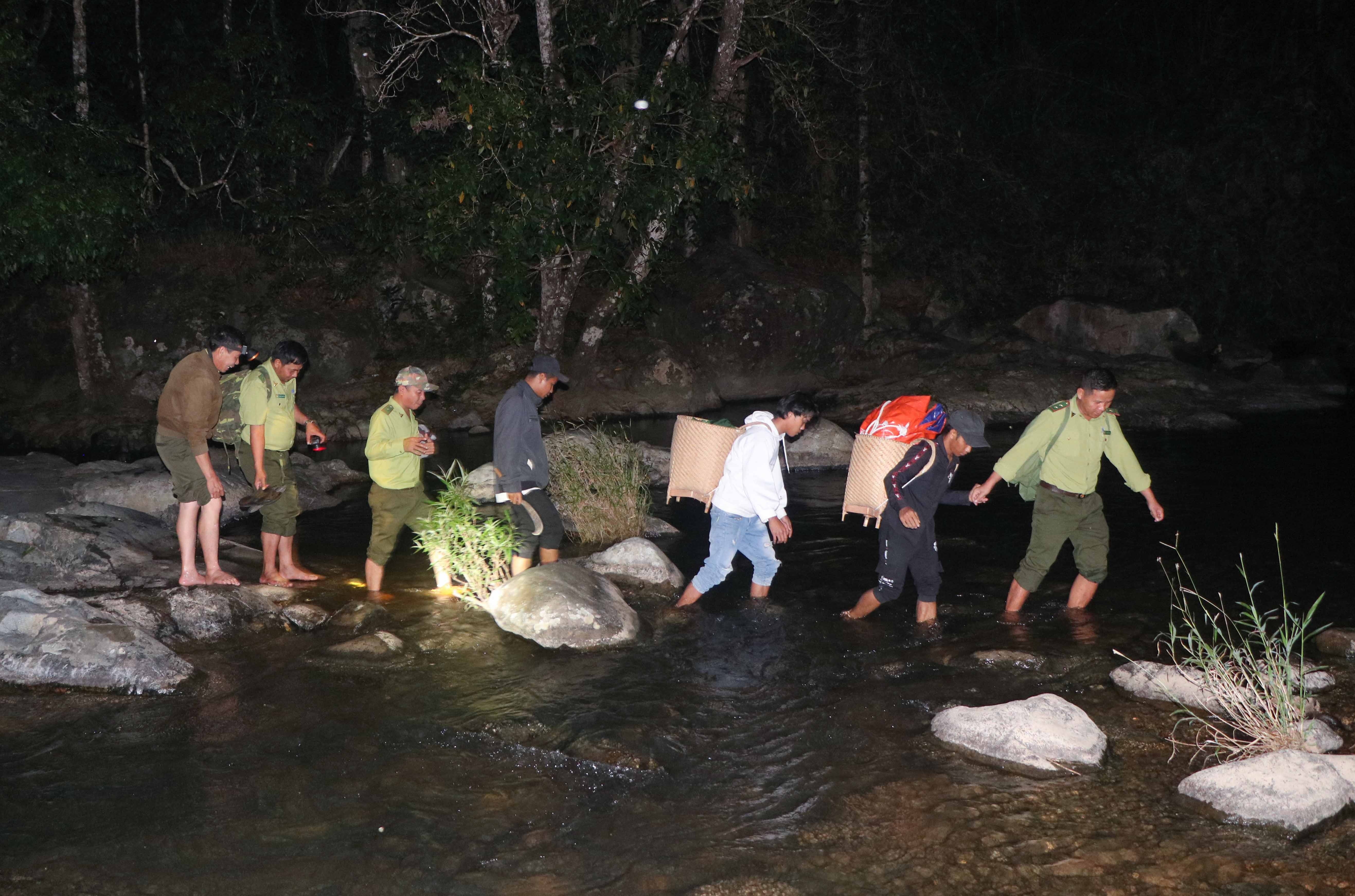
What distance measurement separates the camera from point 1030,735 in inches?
229

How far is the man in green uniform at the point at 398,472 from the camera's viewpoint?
8305 millimetres

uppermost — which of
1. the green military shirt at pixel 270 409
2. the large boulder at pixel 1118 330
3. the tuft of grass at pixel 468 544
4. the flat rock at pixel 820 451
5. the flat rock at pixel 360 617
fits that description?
the green military shirt at pixel 270 409

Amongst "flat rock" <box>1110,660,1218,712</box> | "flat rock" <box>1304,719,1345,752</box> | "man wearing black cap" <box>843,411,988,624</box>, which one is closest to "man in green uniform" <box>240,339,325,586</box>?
"man wearing black cap" <box>843,411,988,624</box>

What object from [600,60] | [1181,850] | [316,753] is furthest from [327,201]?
[1181,850]

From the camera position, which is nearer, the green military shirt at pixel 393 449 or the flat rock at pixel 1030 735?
the flat rock at pixel 1030 735

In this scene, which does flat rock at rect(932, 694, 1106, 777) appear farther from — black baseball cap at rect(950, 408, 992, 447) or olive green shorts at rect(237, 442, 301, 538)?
olive green shorts at rect(237, 442, 301, 538)

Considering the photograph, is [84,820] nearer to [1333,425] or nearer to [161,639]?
[161,639]

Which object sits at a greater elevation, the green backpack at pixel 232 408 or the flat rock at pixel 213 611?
the green backpack at pixel 232 408

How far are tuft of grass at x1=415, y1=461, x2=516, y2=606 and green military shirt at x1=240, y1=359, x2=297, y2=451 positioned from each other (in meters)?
1.32

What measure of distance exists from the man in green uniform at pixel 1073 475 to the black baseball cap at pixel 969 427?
11.8 inches

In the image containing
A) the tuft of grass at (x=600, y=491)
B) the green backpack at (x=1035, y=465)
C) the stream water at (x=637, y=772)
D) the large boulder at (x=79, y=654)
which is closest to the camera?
the stream water at (x=637, y=772)

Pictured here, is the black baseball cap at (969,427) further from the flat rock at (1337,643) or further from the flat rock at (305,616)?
the flat rock at (305,616)

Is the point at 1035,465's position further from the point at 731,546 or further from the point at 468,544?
the point at 468,544

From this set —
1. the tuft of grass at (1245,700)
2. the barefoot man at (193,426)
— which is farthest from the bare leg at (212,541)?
the tuft of grass at (1245,700)
